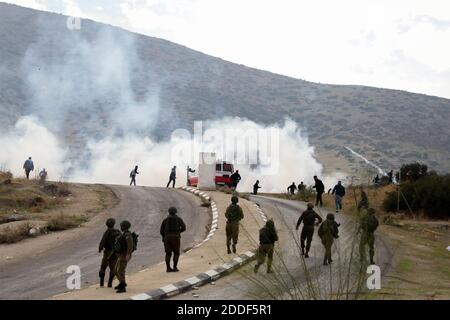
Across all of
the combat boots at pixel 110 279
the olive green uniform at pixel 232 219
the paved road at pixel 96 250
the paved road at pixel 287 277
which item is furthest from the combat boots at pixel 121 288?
the olive green uniform at pixel 232 219

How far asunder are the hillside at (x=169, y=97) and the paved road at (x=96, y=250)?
3958 centimetres

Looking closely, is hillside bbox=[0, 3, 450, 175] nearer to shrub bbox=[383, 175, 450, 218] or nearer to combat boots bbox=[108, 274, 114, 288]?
shrub bbox=[383, 175, 450, 218]

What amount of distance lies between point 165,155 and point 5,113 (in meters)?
21.8

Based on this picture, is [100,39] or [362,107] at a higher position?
[100,39]

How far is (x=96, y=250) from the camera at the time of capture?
64.0ft

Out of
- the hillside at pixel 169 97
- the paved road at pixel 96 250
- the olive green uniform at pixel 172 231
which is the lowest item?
the paved road at pixel 96 250

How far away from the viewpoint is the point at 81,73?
91.9m

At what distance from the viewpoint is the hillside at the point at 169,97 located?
78.7 m

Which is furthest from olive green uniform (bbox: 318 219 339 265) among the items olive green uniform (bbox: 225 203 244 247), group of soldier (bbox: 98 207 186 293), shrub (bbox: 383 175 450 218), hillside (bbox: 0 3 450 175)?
hillside (bbox: 0 3 450 175)

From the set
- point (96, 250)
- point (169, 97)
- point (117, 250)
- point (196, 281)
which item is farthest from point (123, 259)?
point (169, 97)

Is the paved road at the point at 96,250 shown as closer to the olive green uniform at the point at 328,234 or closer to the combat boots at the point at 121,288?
the combat boots at the point at 121,288
